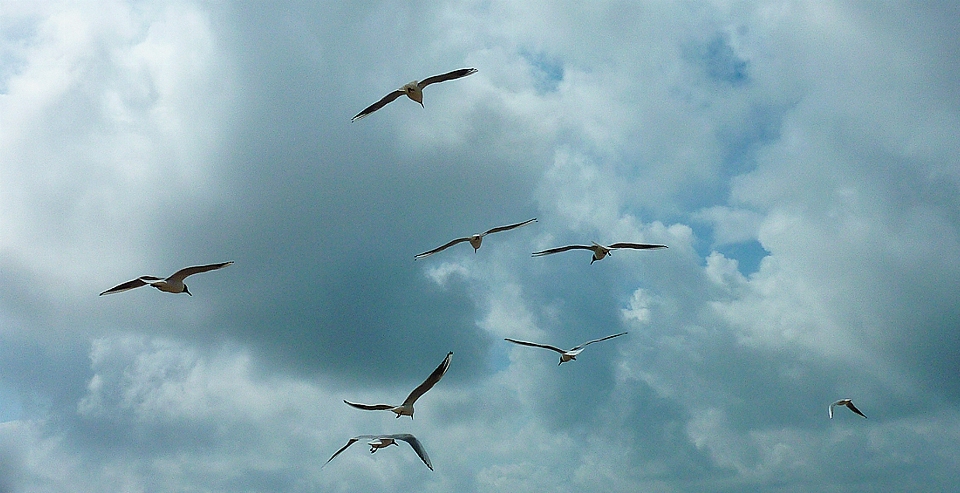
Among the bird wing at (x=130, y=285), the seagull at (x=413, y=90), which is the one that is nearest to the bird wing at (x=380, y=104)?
the seagull at (x=413, y=90)

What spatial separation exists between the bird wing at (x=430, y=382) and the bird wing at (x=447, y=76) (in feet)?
58.1

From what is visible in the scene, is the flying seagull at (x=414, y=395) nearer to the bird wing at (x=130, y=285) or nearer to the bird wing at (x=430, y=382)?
the bird wing at (x=430, y=382)

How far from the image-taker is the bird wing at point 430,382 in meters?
40.8

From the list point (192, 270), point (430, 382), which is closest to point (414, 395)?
point (430, 382)

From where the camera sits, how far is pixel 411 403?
44.2m

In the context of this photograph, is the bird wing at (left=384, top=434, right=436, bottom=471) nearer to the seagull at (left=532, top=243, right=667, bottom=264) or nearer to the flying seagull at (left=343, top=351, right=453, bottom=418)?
the flying seagull at (left=343, top=351, right=453, bottom=418)

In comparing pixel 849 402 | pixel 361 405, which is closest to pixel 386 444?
pixel 361 405

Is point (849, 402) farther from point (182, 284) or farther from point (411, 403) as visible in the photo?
point (182, 284)

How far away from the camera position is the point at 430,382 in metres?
41.8

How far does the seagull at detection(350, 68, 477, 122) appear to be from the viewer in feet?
155

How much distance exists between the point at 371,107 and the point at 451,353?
17.3m

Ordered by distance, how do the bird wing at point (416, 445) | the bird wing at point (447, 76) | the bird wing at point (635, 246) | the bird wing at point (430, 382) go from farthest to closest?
the bird wing at point (635, 246) < the bird wing at point (447, 76) < the bird wing at point (430, 382) < the bird wing at point (416, 445)

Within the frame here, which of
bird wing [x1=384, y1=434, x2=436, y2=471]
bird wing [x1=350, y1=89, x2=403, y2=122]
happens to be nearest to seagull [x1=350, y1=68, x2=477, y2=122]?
bird wing [x1=350, y1=89, x2=403, y2=122]

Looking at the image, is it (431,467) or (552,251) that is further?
(552,251)
